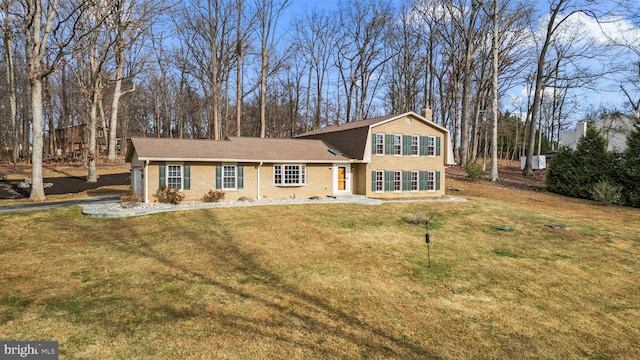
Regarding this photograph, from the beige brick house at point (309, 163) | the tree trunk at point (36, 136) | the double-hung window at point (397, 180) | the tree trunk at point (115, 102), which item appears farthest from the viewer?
the tree trunk at point (115, 102)

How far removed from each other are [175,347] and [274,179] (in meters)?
15.5

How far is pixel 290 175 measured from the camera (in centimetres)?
2155

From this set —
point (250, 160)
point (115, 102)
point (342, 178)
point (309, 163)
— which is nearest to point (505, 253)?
point (342, 178)

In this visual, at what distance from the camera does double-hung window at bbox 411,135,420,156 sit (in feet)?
77.7

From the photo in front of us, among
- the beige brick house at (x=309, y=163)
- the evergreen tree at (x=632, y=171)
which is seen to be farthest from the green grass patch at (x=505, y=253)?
the evergreen tree at (x=632, y=171)

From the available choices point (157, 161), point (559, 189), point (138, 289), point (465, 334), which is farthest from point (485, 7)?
point (138, 289)

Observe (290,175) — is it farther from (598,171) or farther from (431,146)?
(598,171)

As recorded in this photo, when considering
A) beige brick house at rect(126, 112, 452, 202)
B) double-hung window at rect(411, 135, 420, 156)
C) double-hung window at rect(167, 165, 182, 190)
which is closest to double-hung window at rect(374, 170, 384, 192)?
beige brick house at rect(126, 112, 452, 202)

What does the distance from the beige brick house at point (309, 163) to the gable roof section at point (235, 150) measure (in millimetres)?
48

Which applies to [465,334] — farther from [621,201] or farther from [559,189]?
[559,189]

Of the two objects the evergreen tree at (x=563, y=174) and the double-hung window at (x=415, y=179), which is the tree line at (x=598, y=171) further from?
the double-hung window at (x=415, y=179)

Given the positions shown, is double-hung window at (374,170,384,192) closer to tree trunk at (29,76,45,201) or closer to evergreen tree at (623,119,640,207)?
evergreen tree at (623,119,640,207)

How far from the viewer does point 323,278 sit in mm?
9406

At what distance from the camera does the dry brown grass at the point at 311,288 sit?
6312 millimetres
